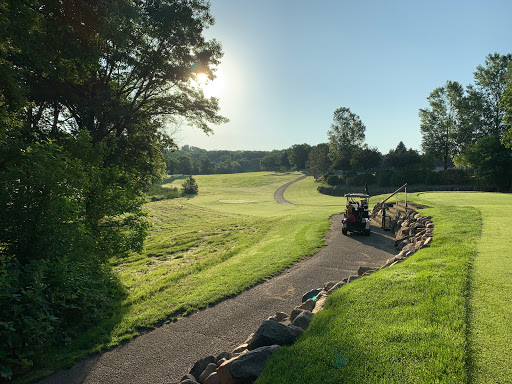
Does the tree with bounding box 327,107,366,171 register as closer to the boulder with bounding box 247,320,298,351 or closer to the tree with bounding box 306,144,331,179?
the tree with bounding box 306,144,331,179

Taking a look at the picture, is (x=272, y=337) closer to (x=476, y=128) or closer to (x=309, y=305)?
(x=309, y=305)

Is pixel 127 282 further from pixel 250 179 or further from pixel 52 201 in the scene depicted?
pixel 250 179

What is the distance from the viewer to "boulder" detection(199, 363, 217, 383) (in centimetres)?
523

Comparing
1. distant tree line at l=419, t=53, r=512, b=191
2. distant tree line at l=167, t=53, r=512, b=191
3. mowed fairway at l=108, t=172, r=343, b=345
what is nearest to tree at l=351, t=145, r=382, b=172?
distant tree line at l=167, t=53, r=512, b=191

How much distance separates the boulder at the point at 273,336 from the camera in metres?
5.30

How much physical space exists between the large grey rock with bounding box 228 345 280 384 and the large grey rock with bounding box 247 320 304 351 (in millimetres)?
363

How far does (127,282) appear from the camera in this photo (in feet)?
42.7

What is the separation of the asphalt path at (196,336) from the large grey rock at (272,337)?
60.9 inches

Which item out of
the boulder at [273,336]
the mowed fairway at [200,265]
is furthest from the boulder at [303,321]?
the mowed fairway at [200,265]

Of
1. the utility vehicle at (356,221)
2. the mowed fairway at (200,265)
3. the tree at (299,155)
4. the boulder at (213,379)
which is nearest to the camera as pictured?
the boulder at (213,379)

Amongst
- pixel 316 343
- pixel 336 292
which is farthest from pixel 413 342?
pixel 336 292

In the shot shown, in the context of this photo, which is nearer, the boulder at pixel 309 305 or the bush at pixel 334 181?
the boulder at pixel 309 305

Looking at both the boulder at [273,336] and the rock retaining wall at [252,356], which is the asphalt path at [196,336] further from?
the boulder at [273,336]

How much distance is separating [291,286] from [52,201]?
7.80m
